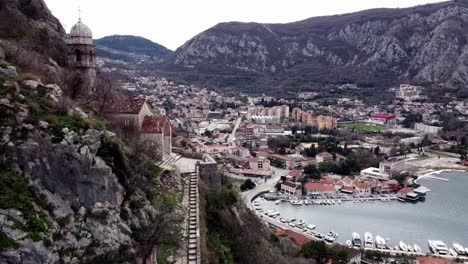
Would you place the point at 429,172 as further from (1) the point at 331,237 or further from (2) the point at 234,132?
(2) the point at 234,132

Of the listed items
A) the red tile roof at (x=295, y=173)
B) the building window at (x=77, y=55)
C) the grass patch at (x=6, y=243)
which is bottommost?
the red tile roof at (x=295, y=173)

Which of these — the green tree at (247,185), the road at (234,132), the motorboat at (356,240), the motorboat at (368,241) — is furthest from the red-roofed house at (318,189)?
the road at (234,132)

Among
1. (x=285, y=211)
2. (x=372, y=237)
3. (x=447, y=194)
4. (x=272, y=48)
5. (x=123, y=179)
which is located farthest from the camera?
(x=272, y=48)

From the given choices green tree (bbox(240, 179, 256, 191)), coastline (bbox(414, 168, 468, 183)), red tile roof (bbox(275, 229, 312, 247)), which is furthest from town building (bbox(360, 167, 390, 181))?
red tile roof (bbox(275, 229, 312, 247))

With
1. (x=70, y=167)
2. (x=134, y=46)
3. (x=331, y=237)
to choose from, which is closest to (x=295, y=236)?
(x=331, y=237)

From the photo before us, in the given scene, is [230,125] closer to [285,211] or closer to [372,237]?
[285,211]

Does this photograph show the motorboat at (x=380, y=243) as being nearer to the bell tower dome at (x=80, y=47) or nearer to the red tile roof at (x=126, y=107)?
the red tile roof at (x=126, y=107)

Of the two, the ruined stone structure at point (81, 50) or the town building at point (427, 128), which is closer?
the ruined stone structure at point (81, 50)

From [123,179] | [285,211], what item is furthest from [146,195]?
[285,211]
